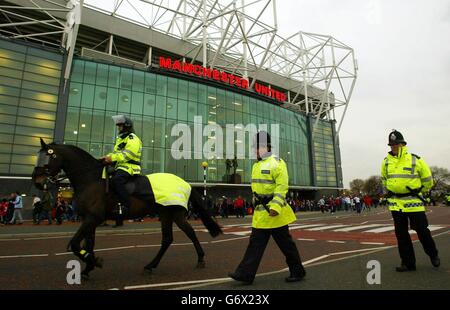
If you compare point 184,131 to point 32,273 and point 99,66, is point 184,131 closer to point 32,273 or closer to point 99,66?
point 99,66

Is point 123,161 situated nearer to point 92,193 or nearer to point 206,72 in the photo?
point 92,193

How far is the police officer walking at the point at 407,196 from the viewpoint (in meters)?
4.60

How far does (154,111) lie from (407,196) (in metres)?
31.0

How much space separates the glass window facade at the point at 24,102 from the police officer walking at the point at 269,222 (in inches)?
1088

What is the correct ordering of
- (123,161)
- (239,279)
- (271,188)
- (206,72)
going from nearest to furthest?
(239,279) → (271,188) → (123,161) → (206,72)

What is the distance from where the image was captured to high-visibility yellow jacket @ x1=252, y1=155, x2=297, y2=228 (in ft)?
13.0

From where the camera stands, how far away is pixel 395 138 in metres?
4.89

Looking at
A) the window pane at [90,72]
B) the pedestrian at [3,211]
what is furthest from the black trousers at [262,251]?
the window pane at [90,72]

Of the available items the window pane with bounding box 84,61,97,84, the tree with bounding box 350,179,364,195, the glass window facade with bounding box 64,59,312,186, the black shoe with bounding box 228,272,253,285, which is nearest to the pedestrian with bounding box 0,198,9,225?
the glass window facade with bounding box 64,59,312,186

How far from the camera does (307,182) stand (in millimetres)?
50688

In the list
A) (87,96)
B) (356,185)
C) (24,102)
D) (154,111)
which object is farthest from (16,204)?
(356,185)

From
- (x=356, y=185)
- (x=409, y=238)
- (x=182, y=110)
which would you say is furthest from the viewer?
(x=356, y=185)

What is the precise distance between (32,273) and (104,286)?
1.54 m
